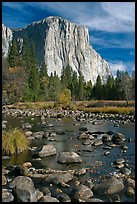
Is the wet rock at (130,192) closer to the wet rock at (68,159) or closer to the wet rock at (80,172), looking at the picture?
the wet rock at (80,172)

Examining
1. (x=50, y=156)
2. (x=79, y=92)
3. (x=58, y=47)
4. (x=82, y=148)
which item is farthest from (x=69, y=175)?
(x=58, y=47)

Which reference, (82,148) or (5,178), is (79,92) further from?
(5,178)

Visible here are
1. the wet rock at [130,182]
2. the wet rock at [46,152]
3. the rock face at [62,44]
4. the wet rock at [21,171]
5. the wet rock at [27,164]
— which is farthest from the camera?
the rock face at [62,44]

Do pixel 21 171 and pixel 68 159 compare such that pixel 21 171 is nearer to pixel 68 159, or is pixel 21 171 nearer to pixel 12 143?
pixel 68 159

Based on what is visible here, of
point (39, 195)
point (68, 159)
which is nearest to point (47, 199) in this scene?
point (39, 195)

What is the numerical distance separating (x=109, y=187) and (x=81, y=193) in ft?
2.18

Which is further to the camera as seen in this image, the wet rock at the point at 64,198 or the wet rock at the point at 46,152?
the wet rock at the point at 46,152

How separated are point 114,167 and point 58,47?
4686 inches

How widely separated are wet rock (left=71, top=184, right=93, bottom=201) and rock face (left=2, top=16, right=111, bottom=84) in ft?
364

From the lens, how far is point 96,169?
801 cm

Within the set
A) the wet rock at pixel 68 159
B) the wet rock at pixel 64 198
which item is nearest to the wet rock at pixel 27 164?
the wet rock at pixel 68 159

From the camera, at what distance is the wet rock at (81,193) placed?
5.71 meters

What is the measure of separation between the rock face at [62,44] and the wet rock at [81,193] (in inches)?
4371

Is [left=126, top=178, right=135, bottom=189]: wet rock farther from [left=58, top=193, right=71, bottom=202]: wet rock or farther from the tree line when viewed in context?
the tree line
